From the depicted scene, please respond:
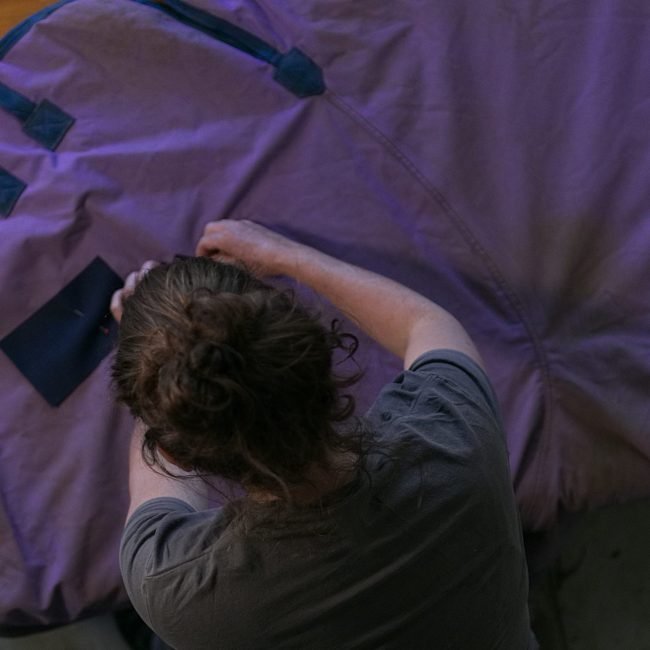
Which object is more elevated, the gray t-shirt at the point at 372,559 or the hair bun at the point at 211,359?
the hair bun at the point at 211,359

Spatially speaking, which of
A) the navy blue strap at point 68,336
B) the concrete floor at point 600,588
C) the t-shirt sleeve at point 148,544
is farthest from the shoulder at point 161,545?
the concrete floor at point 600,588

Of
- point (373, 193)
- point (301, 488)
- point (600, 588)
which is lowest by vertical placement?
point (600, 588)

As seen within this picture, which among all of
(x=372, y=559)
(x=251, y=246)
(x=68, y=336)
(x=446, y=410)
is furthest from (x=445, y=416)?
(x=68, y=336)

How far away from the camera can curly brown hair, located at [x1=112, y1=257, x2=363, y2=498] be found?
0.47m

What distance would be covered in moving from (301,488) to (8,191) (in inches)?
24.4

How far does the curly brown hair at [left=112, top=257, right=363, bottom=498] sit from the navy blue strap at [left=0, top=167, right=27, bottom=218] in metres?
0.49

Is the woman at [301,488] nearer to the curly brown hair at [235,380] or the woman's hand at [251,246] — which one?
the curly brown hair at [235,380]

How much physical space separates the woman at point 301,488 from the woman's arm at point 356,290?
0.17 feet

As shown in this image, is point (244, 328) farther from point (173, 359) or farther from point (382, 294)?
point (382, 294)

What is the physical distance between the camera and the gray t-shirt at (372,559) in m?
0.57

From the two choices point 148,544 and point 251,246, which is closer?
point 148,544

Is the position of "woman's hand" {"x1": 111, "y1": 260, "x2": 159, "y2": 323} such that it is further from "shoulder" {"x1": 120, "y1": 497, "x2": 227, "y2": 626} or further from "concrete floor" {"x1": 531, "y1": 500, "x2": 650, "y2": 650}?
"concrete floor" {"x1": 531, "y1": 500, "x2": 650, "y2": 650}

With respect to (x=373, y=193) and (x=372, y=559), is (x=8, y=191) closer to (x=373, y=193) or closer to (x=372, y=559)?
(x=373, y=193)

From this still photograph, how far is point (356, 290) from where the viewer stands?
32.6 inches
